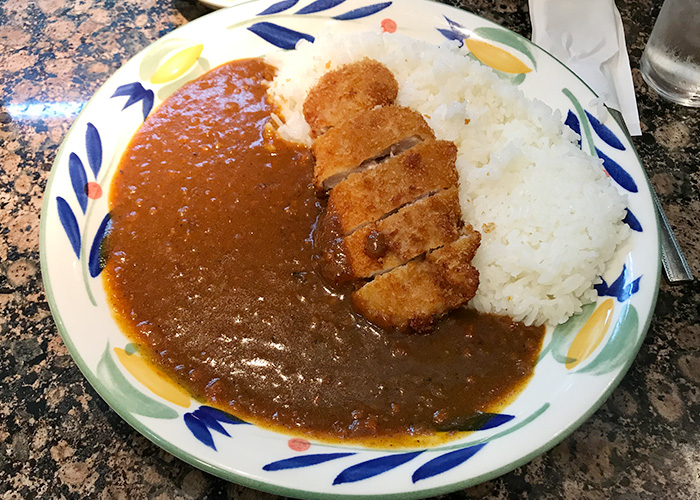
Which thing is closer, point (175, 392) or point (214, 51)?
point (175, 392)

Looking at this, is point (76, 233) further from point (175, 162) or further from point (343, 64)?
point (343, 64)

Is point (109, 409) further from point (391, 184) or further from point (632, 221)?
point (632, 221)

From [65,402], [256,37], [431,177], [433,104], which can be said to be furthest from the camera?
[256,37]

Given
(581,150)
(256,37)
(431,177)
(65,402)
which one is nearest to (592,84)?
(581,150)

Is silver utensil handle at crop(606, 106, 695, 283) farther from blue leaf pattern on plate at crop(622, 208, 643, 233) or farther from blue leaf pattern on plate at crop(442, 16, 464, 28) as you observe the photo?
blue leaf pattern on plate at crop(442, 16, 464, 28)

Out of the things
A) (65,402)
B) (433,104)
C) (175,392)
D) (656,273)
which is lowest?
(65,402)

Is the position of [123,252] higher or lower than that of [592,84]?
lower

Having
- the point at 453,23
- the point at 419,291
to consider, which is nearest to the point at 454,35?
the point at 453,23
